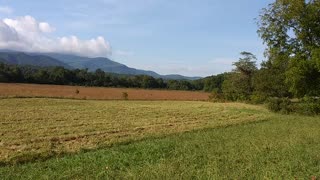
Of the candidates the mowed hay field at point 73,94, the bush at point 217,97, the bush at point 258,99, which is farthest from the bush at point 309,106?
the mowed hay field at point 73,94

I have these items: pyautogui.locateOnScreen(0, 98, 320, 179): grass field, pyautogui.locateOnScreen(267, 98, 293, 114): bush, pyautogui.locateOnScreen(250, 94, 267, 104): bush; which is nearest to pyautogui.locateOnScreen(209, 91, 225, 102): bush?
pyautogui.locateOnScreen(250, 94, 267, 104): bush

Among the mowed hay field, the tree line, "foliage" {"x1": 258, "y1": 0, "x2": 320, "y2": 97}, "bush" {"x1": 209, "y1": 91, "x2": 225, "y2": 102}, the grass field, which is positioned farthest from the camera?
the tree line

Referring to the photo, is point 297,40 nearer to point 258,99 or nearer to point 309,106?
point 309,106

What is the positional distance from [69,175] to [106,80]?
110 m

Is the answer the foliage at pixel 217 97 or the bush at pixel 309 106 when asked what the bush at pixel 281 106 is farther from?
the foliage at pixel 217 97

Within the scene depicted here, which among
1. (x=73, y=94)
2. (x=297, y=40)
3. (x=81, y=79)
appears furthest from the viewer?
(x=81, y=79)

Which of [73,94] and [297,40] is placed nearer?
[297,40]

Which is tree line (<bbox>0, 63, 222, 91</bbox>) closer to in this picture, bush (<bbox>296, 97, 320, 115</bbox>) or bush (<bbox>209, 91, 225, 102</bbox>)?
bush (<bbox>209, 91, 225, 102</bbox>)

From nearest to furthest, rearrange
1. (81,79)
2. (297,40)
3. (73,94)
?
(297,40)
(73,94)
(81,79)

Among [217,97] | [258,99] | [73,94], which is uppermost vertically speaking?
[258,99]

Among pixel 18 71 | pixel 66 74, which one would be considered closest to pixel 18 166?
pixel 18 71

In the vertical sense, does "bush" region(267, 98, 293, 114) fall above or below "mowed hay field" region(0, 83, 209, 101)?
above

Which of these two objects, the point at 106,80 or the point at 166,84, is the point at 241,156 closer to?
the point at 106,80

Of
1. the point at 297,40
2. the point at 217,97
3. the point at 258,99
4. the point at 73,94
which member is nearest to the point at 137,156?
the point at 297,40
